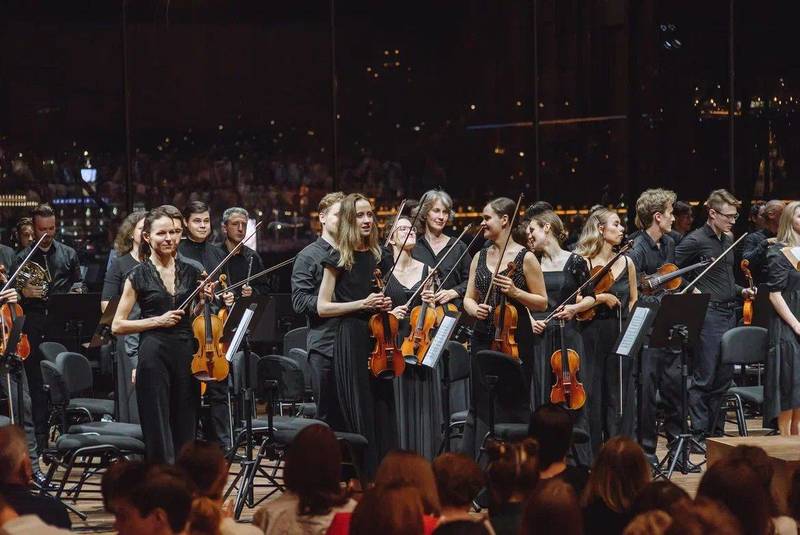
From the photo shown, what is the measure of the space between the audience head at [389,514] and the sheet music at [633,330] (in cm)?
394

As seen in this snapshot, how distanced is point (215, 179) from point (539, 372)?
4.61m

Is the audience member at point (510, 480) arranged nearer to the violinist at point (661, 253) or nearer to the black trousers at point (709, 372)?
the violinist at point (661, 253)

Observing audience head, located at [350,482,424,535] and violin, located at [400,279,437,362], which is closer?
audience head, located at [350,482,424,535]

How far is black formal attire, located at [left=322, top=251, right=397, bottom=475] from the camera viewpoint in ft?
22.1

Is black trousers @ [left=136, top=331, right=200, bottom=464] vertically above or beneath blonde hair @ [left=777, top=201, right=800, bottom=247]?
beneath

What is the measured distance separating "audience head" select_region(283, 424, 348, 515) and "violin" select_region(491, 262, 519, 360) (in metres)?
3.01

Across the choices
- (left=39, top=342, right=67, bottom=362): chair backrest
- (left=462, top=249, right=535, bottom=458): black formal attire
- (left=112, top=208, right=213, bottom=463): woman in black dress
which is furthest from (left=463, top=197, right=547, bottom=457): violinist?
(left=39, top=342, right=67, bottom=362): chair backrest

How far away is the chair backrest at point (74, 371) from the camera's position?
7246 millimetres

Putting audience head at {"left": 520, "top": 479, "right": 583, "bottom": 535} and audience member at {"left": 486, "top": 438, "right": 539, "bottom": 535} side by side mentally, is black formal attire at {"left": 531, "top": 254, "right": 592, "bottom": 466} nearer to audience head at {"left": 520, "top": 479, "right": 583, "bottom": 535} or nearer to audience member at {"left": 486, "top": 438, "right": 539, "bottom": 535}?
audience member at {"left": 486, "top": 438, "right": 539, "bottom": 535}

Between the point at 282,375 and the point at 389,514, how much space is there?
3771 millimetres

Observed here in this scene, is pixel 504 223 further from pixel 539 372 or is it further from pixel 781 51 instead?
pixel 781 51

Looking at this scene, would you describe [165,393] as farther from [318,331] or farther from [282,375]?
[318,331]

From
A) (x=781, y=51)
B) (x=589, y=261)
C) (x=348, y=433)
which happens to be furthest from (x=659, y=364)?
(x=781, y=51)

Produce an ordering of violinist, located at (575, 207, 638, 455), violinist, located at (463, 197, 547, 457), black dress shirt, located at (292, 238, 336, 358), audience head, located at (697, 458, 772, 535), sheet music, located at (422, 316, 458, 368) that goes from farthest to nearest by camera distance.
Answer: violinist, located at (575, 207, 638, 455)
violinist, located at (463, 197, 547, 457)
black dress shirt, located at (292, 238, 336, 358)
sheet music, located at (422, 316, 458, 368)
audience head, located at (697, 458, 772, 535)
